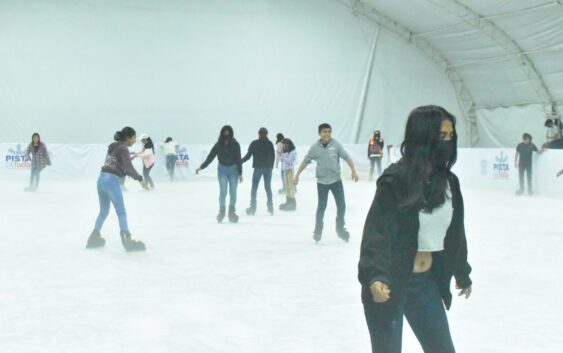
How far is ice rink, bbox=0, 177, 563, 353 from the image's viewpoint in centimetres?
482

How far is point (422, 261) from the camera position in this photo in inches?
112

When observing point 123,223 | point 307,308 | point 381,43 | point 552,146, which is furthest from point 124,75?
point 307,308

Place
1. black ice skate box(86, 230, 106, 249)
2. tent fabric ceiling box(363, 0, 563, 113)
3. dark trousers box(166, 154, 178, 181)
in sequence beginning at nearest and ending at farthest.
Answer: black ice skate box(86, 230, 106, 249)
dark trousers box(166, 154, 178, 181)
tent fabric ceiling box(363, 0, 563, 113)

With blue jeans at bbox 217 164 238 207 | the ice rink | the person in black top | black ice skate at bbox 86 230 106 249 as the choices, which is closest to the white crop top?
the ice rink

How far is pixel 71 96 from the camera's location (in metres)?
30.4

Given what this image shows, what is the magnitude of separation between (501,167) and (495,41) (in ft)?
30.4

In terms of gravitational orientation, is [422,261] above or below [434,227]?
below

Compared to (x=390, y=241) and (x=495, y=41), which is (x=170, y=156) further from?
(x=390, y=241)

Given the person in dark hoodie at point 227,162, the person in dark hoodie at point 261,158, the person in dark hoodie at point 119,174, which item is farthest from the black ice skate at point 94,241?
the person in dark hoodie at point 261,158

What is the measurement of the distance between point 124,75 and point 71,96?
7.26 feet

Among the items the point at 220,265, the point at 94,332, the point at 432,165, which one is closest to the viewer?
the point at 432,165

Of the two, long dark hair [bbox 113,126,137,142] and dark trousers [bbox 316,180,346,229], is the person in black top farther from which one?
long dark hair [bbox 113,126,137,142]

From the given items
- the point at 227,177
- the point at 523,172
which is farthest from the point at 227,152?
the point at 523,172

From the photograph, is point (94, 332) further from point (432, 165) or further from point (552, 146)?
point (552, 146)
